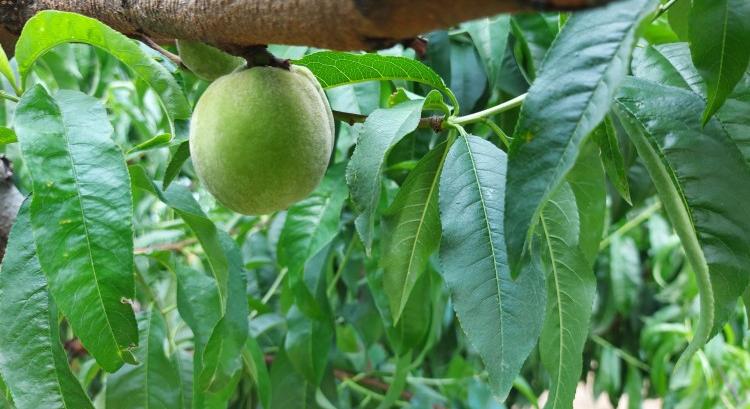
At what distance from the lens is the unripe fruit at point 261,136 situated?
50 cm

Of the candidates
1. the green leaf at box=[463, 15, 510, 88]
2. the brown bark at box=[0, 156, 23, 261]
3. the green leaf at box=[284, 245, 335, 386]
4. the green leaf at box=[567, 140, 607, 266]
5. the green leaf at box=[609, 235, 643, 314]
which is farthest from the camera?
the green leaf at box=[609, 235, 643, 314]

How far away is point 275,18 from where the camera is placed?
0.39 meters

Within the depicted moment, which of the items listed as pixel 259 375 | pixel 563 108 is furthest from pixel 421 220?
pixel 259 375

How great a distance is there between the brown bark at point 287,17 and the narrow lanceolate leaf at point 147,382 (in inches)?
12.8

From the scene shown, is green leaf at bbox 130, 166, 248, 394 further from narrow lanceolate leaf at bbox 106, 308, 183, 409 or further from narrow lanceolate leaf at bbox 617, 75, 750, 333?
narrow lanceolate leaf at bbox 617, 75, 750, 333

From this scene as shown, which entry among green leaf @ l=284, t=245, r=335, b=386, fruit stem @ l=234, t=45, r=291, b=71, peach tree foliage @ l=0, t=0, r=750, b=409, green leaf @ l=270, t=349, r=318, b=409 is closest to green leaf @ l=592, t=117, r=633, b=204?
peach tree foliage @ l=0, t=0, r=750, b=409

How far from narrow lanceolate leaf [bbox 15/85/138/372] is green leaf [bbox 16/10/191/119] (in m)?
0.07

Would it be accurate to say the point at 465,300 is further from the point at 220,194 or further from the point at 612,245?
the point at 612,245

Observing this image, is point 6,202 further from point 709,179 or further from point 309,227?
point 709,179

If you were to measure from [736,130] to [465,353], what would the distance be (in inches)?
44.5

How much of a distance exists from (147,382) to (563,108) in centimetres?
50

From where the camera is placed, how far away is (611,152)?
1.76 feet

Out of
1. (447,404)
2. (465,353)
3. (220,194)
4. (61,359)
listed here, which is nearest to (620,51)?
(220,194)

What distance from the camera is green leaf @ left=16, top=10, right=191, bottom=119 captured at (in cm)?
49
